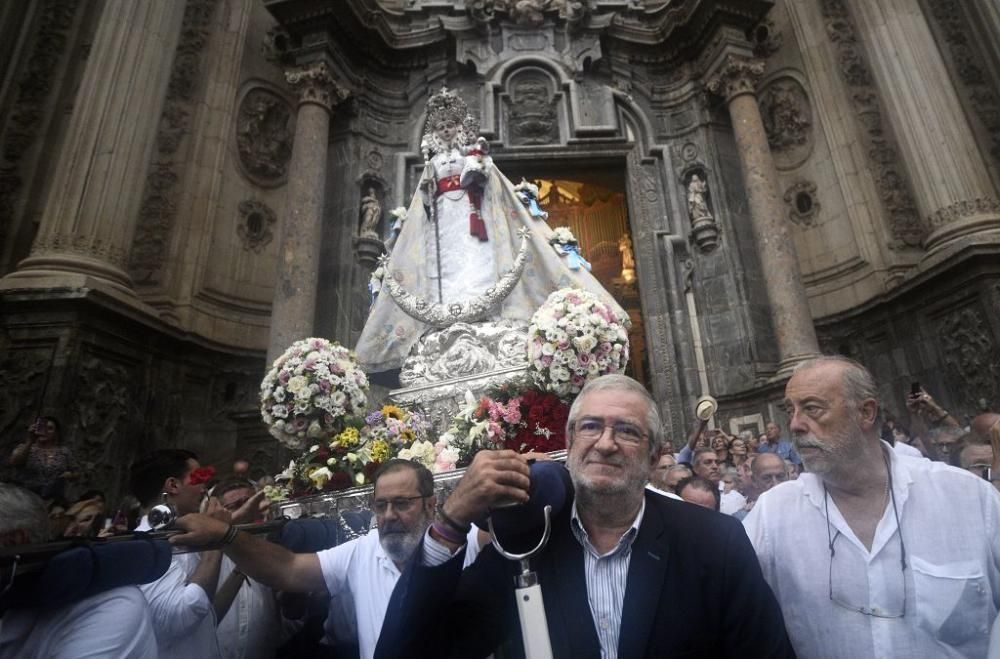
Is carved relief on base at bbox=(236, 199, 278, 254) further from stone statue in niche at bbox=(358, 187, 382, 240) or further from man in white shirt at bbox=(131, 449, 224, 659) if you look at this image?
man in white shirt at bbox=(131, 449, 224, 659)

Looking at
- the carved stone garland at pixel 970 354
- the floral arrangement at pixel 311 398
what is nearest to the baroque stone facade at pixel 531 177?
the carved stone garland at pixel 970 354

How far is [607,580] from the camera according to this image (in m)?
1.67

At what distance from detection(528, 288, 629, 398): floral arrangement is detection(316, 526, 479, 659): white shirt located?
1695 millimetres

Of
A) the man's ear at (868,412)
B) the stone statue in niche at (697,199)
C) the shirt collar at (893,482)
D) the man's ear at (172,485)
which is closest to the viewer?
the shirt collar at (893,482)

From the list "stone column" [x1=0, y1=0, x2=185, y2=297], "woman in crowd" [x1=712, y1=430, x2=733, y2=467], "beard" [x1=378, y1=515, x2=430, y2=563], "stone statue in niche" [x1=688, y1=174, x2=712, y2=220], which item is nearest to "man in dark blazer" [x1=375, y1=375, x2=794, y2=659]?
"beard" [x1=378, y1=515, x2=430, y2=563]

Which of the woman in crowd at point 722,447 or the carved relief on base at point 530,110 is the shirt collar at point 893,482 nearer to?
the woman in crowd at point 722,447

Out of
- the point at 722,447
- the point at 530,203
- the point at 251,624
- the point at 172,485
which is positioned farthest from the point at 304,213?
the point at 251,624

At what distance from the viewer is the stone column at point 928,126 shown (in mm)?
8930

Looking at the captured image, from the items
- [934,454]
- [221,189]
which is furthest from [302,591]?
[221,189]

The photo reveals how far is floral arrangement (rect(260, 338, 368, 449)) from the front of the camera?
15.1ft

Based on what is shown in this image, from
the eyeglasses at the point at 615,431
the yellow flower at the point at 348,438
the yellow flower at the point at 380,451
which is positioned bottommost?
the eyeglasses at the point at 615,431

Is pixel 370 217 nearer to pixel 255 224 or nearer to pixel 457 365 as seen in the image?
pixel 255 224

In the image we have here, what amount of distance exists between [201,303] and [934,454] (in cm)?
1054

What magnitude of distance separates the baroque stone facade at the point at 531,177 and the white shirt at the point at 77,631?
23.1 feet
